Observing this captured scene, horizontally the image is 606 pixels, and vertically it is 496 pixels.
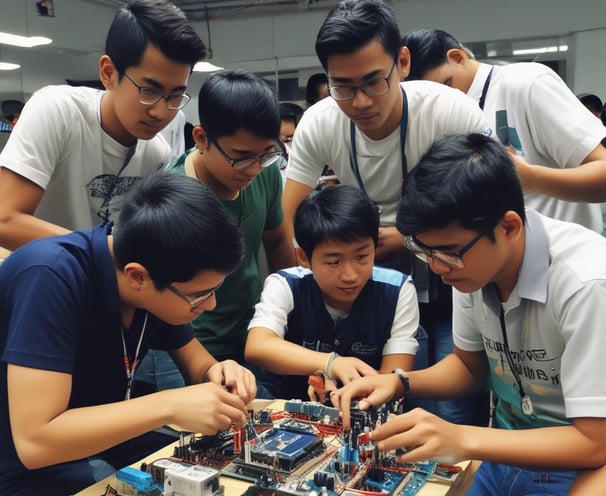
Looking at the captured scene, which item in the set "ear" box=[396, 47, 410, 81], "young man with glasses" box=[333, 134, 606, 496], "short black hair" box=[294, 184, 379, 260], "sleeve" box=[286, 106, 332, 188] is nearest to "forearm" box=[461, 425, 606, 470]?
"young man with glasses" box=[333, 134, 606, 496]

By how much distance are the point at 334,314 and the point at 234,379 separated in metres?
0.66

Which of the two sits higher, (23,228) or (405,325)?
(23,228)

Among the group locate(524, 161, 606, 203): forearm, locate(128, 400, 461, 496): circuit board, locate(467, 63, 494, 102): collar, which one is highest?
locate(467, 63, 494, 102): collar

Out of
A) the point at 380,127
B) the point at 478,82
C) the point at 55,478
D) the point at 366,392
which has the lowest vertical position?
the point at 55,478

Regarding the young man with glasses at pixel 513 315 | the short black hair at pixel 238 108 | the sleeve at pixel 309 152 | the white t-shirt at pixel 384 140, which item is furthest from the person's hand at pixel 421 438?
the sleeve at pixel 309 152

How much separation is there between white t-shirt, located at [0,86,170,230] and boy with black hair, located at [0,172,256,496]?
0.72 metres

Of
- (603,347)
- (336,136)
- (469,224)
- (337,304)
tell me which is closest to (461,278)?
(469,224)

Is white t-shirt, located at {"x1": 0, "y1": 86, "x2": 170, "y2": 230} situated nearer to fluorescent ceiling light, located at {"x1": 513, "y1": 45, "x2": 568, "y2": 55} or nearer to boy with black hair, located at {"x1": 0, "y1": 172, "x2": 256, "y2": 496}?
boy with black hair, located at {"x1": 0, "y1": 172, "x2": 256, "y2": 496}

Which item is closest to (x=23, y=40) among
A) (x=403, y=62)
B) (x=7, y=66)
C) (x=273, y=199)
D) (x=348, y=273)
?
(x=7, y=66)

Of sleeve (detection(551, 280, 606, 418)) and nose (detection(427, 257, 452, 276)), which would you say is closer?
sleeve (detection(551, 280, 606, 418))

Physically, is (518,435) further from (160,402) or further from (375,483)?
(160,402)

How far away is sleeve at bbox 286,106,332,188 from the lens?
2.65 m

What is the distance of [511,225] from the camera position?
1668 millimetres

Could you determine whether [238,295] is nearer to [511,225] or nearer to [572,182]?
[511,225]
